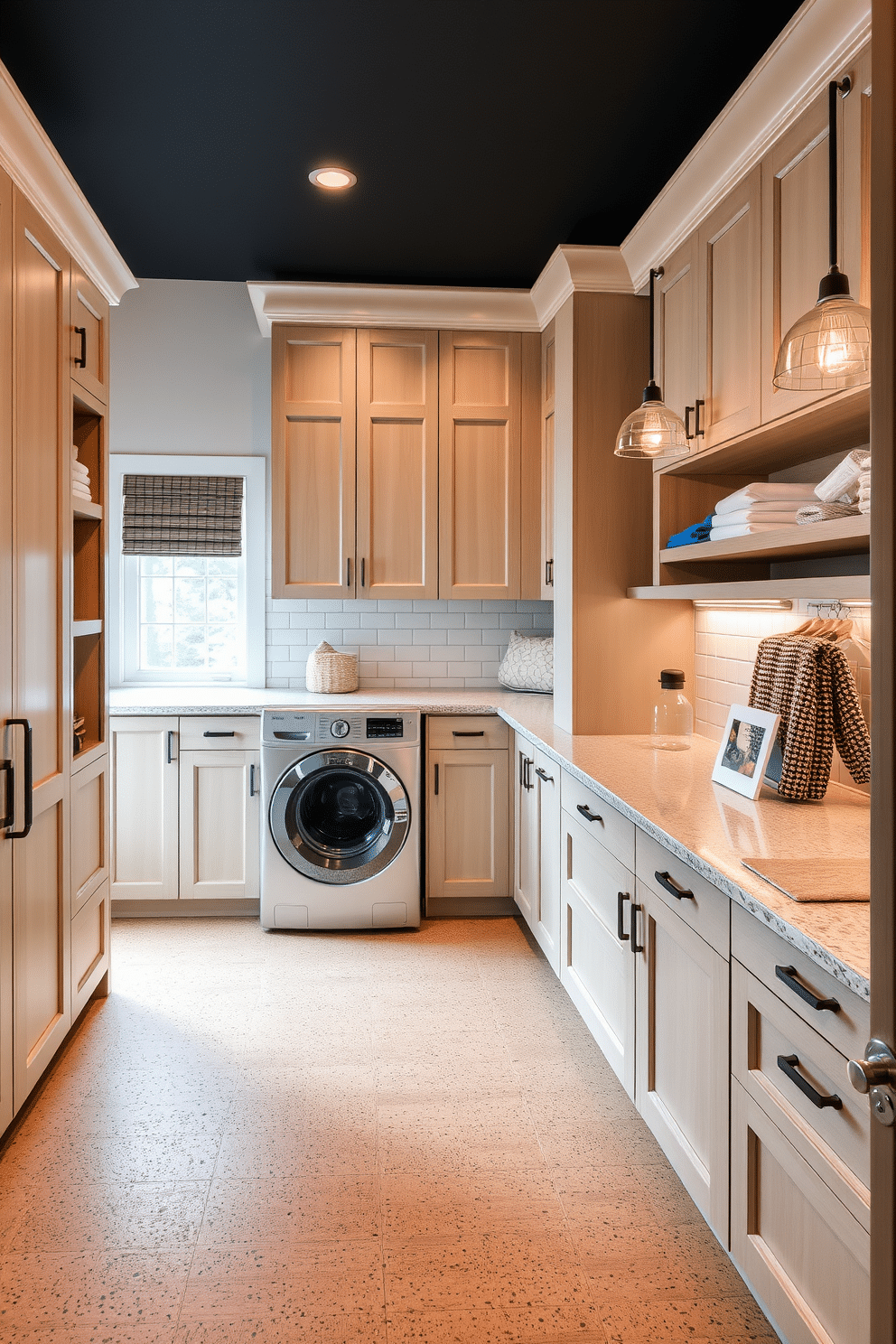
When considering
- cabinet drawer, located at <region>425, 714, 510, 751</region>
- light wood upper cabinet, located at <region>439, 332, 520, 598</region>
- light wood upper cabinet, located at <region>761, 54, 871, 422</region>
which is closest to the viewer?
light wood upper cabinet, located at <region>761, 54, 871, 422</region>

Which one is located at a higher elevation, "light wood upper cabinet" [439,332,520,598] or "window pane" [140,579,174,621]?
"light wood upper cabinet" [439,332,520,598]

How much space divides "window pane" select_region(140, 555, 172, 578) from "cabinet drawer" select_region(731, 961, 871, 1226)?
3.62 m

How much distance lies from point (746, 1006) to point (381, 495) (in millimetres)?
2959

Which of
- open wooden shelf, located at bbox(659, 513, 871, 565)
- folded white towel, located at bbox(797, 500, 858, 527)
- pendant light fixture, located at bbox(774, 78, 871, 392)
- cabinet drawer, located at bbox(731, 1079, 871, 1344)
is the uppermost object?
pendant light fixture, located at bbox(774, 78, 871, 392)

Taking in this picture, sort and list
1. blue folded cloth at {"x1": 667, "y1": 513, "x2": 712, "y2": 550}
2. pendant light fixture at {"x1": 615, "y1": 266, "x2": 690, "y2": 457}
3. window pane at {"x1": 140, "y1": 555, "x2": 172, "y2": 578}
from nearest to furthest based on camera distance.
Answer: pendant light fixture at {"x1": 615, "y1": 266, "x2": 690, "y2": 457} < blue folded cloth at {"x1": 667, "y1": 513, "x2": 712, "y2": 550} < window pane at {"x1": 140, "y1": 555, "x2": 172, "y2": 578}

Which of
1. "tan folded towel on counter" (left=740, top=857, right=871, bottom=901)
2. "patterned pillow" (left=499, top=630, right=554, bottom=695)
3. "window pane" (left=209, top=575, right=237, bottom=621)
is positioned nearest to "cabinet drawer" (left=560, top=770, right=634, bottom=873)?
"tan folded towel on counter" (left=740, top=857, right=871, bottom=901)

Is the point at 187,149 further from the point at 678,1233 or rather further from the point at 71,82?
the point at 678,1233

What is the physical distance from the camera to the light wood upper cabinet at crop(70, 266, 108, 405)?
265cm

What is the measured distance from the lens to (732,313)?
2.39m

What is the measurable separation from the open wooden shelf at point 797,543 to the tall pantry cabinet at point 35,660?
1.76 meters

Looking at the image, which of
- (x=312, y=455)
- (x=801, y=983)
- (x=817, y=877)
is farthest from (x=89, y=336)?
(x=801, y=983)

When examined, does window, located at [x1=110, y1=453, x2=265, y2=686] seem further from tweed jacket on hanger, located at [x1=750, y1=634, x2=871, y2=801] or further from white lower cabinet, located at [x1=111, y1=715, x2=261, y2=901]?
tweed jacket on hanger, located at [x1=750, y1=634, x2=871, y2=801]

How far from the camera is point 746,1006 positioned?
1.52 meters

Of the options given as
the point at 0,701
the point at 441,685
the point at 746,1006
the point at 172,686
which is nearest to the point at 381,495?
the point at 441,685
